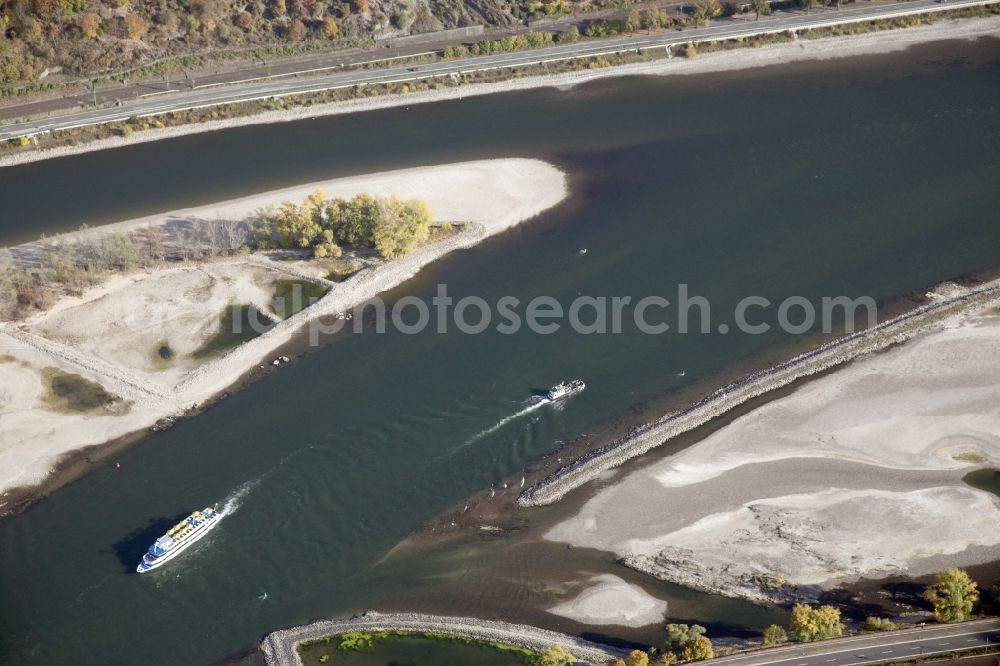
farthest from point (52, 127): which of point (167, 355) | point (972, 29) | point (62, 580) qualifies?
point (972, 29)

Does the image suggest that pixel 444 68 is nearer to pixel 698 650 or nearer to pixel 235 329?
pixel 235 329

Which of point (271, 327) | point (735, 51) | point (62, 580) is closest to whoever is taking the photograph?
point (62, 580)

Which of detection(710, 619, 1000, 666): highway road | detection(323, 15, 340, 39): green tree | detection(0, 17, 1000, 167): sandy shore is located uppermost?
detection(323, 15, 340, 39): green tree

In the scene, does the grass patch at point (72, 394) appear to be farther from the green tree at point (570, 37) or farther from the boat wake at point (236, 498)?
the green tree at point (570, 37)

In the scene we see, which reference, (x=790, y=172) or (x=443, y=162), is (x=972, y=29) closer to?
(x=790, y=172)

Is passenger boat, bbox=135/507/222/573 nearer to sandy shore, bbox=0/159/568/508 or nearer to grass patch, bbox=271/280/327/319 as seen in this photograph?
sandy shore, bbox=0/159/568/508

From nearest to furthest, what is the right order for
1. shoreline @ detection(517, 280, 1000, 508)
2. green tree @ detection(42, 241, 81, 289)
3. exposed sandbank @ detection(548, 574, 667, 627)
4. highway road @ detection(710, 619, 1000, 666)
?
highway road @ detection(710, 619, 1000, 666)
exposed sandbank @ detection(548, 574, 667, 627)
shoreline @ detection(517, 280, 1000, 508)
green tree @ detection(42, 241, 81, 289)

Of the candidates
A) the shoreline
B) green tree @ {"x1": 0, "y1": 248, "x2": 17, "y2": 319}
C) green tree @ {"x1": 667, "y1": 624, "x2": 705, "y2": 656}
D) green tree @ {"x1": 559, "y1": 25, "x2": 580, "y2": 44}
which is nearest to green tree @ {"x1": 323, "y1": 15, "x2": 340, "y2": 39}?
green tree @ {"x1": 559, "y1": 25, "x2": 580, "y2": 44}
